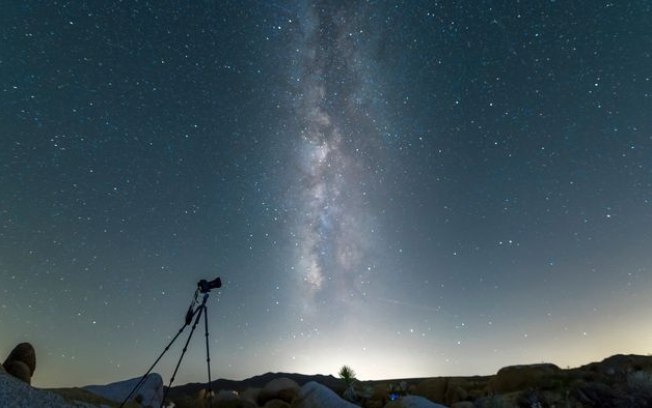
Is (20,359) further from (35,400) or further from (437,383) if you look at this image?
(437,383)

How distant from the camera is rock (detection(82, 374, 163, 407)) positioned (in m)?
14.9

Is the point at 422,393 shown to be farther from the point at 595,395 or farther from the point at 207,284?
the point at 207,284

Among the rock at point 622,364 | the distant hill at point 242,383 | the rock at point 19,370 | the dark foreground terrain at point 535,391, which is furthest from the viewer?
the distant hill at point 242,383

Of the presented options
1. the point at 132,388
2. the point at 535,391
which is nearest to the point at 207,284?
the point at 132,388

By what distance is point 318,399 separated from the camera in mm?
14531

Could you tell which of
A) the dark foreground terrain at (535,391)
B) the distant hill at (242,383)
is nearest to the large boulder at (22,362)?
the dark foreground terrain at (535,391)

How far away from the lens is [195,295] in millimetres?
8422

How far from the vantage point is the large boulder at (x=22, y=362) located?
13.9 m

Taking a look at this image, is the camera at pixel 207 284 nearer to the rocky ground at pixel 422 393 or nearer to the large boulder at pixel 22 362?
the rocky ground at pixel 422 393

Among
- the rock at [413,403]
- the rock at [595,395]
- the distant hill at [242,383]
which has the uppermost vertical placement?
the distant hill at [242,383]

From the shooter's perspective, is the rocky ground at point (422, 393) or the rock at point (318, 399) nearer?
the rocky ground at point (422, 393)

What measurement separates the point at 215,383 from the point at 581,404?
6125 centimetres

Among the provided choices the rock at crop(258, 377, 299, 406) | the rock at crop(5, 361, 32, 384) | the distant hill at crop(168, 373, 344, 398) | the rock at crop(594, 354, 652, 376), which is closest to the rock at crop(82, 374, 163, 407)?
the rock at crop(5, 361, 32, 384)

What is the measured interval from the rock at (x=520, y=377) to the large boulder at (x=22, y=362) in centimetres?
1923
